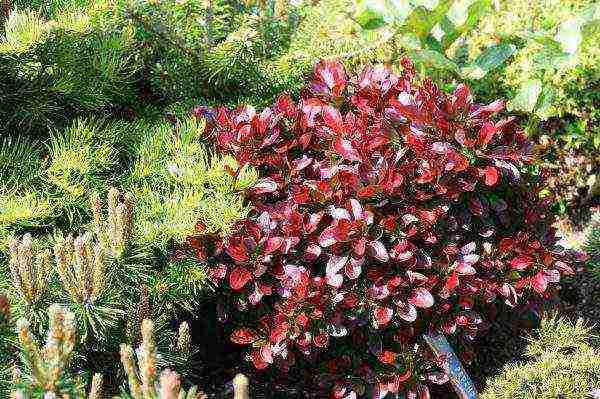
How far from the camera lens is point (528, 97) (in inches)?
167

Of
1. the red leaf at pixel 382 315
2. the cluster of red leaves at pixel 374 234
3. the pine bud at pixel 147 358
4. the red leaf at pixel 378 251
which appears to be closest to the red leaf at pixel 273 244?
the cluster of red leaves at pixel 374 234

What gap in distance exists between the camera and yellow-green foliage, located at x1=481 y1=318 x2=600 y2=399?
279 cm

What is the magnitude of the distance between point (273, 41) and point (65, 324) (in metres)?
1.94

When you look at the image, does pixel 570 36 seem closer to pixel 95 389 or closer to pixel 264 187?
pixel 264 187

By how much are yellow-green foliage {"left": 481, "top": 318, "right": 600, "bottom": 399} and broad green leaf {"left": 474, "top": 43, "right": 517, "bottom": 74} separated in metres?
1.60

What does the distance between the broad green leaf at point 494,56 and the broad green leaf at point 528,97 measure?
19 cm

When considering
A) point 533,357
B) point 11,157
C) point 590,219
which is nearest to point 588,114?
point 590,219

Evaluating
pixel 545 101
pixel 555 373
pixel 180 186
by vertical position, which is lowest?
pixel 555 373

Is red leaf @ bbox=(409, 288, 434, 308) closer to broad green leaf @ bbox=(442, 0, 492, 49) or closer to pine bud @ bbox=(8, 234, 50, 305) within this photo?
pine bud @ bbox=(8, 234, 50, 305)

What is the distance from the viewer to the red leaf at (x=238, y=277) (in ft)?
8.95

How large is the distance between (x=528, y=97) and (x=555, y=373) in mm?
1814

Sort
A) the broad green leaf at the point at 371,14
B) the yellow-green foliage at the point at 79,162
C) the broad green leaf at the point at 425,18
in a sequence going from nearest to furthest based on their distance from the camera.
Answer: the yellow-green foliage at the point at 79,162
the broad green leaf at the point at 425,18
the broad green leaf at the point at 371,14

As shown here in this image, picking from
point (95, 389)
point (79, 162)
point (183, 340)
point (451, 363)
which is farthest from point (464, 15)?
point (95, 389)

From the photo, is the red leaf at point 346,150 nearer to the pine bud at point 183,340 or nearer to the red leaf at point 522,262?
the red leaf at point 522,262
